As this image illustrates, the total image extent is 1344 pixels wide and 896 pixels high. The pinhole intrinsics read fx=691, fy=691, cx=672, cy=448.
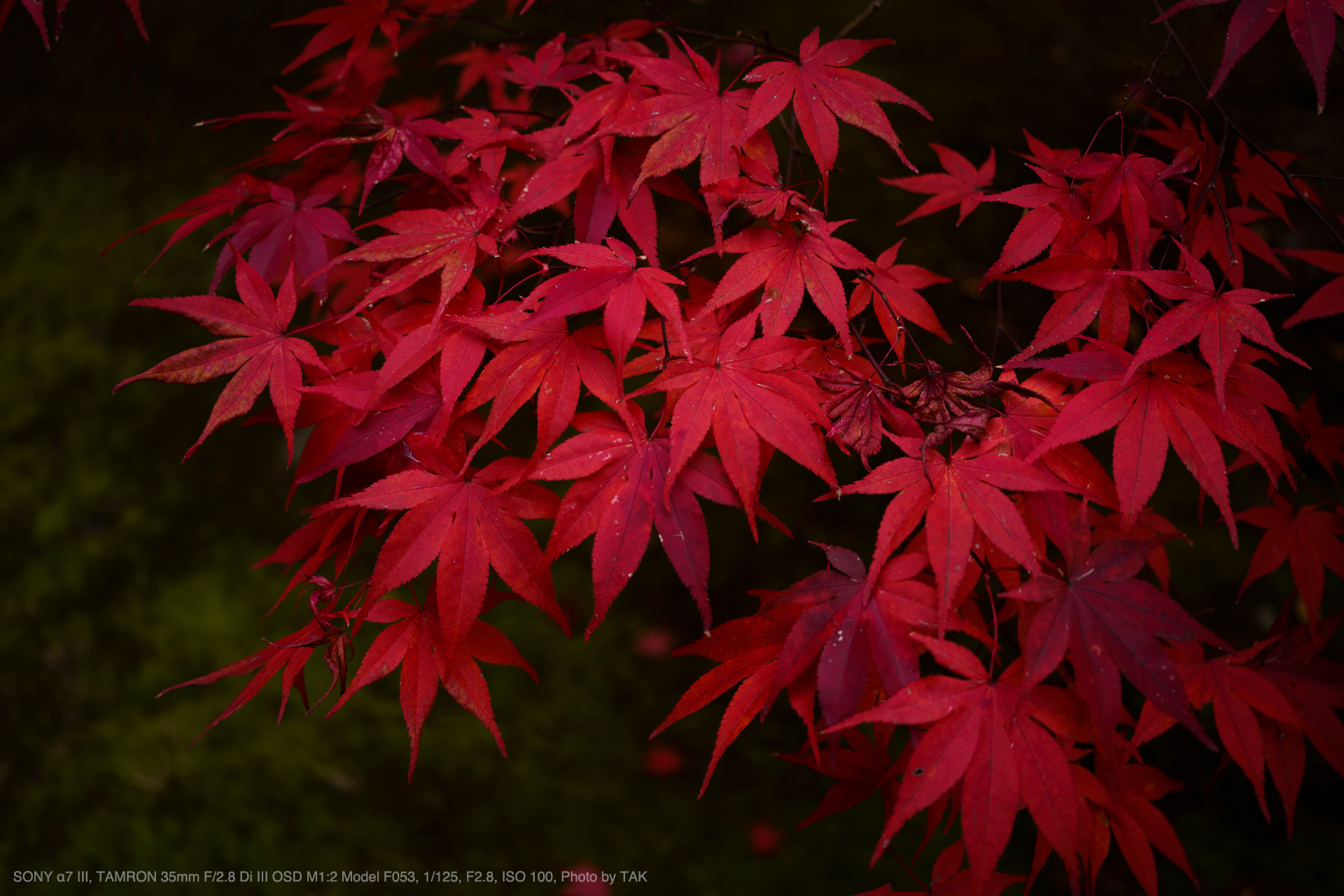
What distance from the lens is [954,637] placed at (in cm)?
117

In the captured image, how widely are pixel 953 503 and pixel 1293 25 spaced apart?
67 centimetres

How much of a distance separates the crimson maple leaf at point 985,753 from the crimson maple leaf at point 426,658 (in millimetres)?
491

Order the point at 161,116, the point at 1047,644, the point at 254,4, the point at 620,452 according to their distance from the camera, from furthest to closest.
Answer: the point at 254,4 → the point at 161,116 → the point at 620,452 → the point at 1047,644

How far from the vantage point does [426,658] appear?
0.99 metres

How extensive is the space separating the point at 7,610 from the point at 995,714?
124 inches

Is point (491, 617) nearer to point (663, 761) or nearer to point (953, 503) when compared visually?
point (663, 761)

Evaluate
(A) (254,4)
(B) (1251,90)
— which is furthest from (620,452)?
(A) (254,4)

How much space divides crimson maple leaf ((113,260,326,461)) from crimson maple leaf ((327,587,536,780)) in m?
0.29

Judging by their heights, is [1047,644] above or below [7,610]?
above

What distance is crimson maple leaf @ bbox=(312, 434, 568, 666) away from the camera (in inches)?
34.7

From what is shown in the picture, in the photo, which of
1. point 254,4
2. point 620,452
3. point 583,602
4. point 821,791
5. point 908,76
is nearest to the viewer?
point 620,452

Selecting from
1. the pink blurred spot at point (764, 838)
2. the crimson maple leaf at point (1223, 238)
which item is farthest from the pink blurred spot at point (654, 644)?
the crimson maple leaf at point (1223, 238)

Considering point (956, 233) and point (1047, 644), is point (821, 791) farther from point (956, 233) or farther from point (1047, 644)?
point (956, 233)

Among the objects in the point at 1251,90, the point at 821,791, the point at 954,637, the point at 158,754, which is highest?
the point at 1251,90
